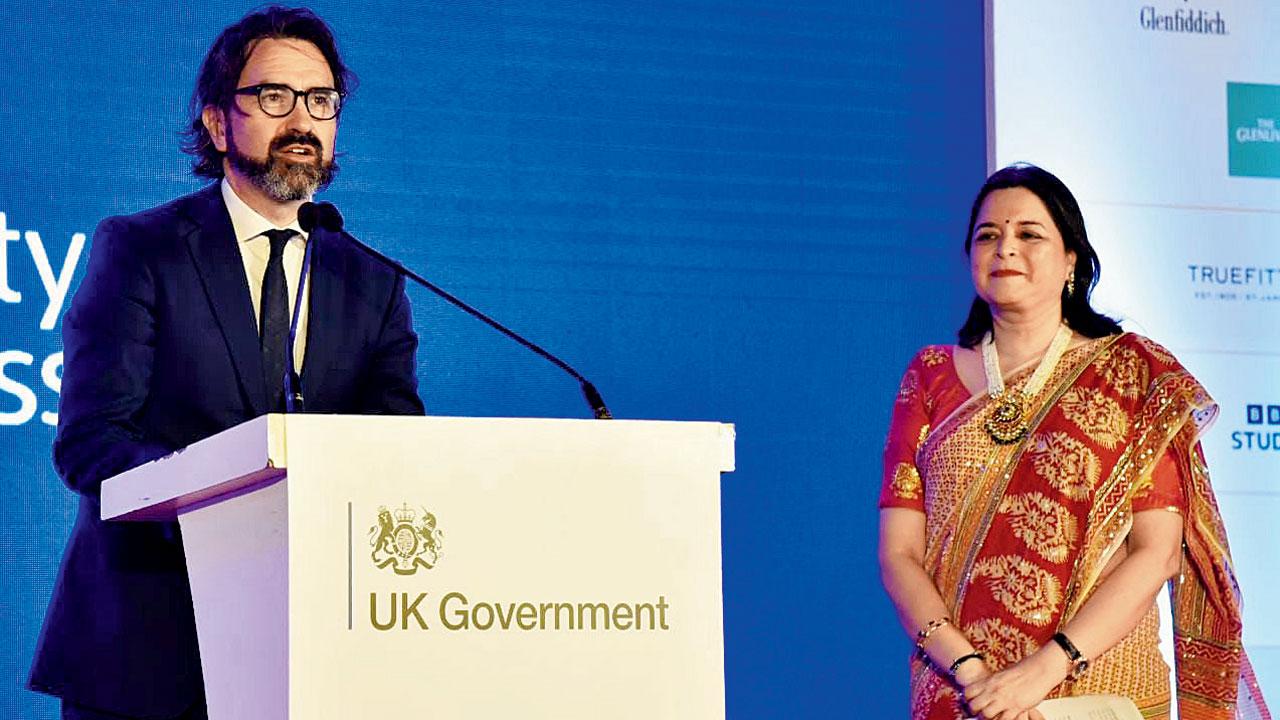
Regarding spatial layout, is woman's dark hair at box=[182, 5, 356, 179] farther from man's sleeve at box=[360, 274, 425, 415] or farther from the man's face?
man's sleeve at box=[360, 274, 425, 415]

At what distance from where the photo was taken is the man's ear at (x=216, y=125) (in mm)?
2430

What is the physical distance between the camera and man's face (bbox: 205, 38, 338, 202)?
2314 millimetres

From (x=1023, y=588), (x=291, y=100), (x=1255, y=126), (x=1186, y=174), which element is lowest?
(x=1023, y=588)

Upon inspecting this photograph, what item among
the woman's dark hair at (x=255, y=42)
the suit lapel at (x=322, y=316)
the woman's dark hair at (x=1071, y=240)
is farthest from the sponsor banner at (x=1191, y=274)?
the suit lapel at (x=322, y=316)

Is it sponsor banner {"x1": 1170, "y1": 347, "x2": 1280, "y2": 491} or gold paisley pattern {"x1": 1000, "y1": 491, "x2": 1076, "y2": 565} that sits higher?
sponsor banner {"x1": 1170, "y1": 347, "x2": 1280, "y2": 491}

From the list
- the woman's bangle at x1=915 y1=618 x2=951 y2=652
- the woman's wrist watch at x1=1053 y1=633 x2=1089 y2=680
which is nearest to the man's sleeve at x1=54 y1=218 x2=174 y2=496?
the woman's bangle at x1=915 y1=618 x2=951 y2=652

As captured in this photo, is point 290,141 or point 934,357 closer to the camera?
point 290,141

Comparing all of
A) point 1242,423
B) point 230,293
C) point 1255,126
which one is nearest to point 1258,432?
point 1242,423

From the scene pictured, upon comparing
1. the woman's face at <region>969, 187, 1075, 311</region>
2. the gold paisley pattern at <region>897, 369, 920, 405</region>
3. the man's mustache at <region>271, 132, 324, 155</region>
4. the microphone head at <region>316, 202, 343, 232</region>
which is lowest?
the gold paisley pattern at <region>897, 369, 920, 405</region>

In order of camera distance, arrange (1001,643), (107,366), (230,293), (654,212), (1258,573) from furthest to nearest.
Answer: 1. (1258,573)
2. (654,212)
3. (1001,643)
4. (230,293)
5. (107,366)

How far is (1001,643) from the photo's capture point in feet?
8.77

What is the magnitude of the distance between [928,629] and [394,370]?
3.25ft

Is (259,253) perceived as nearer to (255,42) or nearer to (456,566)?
(255,42)

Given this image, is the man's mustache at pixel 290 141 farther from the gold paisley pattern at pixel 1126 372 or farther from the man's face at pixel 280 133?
the gold paisley pattern at pixel 1126 372
